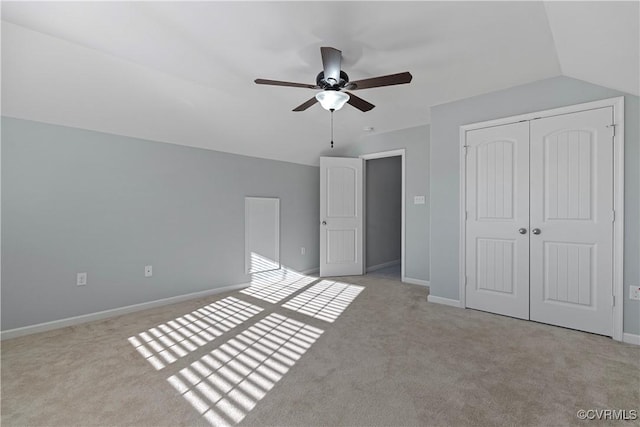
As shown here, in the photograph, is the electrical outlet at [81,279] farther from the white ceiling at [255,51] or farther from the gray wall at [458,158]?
the gray wall at [458,158]

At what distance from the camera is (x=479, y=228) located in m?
3.37

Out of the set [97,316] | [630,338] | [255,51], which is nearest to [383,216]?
[630,338]

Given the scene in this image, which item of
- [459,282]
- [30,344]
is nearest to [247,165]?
[30,344]

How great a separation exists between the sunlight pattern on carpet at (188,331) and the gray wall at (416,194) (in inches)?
100

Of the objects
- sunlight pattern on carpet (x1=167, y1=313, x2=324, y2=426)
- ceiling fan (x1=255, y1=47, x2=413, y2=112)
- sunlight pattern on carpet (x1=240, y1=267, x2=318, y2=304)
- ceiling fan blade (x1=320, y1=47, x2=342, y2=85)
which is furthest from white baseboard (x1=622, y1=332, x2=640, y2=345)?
sunlight pattern on carpet (x1=240, y1=267, x2=318, y2=304)

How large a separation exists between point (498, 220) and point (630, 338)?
1.40 metres

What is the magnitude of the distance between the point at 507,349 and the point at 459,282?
3.70 ft

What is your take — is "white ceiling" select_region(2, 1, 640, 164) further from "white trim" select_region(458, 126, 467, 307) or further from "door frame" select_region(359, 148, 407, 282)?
"door frame" select_region(359, 148, 407, 282)

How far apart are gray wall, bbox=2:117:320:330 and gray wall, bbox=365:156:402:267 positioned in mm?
2240

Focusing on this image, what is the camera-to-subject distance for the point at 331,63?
2.17 m

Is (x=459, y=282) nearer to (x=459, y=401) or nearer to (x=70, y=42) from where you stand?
(x=459, y=401)

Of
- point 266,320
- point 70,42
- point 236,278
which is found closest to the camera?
point 70,42

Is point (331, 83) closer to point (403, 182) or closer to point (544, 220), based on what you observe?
point (544, 220)

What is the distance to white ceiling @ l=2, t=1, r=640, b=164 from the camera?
205 cm
